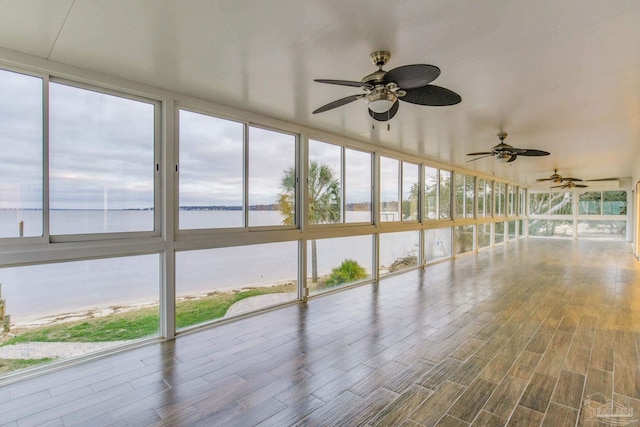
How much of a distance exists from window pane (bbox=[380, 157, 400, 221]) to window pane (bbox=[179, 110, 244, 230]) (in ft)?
10.7

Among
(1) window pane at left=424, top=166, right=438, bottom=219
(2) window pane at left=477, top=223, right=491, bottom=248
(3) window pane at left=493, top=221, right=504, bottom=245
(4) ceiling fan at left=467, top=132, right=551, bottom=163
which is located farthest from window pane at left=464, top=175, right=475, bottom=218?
(4) ceiling fan at left=467, top=132, right=551, bottom=163

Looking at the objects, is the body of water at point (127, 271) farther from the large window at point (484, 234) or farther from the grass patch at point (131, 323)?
the large window at point (484, 234)

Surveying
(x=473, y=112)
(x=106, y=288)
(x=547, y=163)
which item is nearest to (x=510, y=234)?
(x=547, y=163)

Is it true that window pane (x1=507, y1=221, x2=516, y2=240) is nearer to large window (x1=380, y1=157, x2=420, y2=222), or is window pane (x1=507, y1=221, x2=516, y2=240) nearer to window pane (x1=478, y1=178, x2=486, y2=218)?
window pane (x1=478, y1=178, x2=486, y2=218)

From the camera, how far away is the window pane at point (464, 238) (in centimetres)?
931

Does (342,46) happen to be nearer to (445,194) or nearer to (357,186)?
(357,186)

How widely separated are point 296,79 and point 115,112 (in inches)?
69.9

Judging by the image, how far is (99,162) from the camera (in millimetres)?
3104

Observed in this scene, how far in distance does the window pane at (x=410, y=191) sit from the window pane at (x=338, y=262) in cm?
153

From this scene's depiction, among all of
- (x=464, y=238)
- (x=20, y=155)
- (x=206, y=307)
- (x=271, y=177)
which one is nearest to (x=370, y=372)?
(x=206, y=307)

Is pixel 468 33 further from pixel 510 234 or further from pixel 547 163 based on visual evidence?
pixel 510 234

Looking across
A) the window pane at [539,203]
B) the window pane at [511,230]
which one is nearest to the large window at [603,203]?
the window pane at [539,203]

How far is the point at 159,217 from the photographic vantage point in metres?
3.43

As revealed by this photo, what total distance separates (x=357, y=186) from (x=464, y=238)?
5.30 meters
